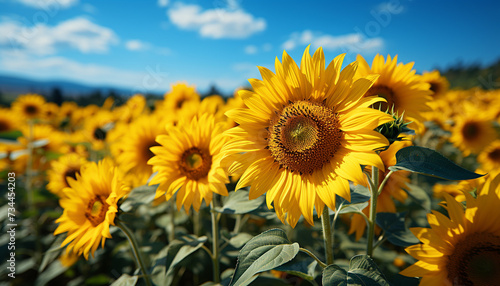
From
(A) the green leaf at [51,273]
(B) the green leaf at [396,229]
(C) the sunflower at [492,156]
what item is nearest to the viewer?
(B) the green leaf at [396,229]

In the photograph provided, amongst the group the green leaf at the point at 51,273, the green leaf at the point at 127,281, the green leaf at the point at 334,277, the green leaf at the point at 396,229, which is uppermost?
the green leaf at the point at 396,229

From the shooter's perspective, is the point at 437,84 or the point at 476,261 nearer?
the point at 476,261

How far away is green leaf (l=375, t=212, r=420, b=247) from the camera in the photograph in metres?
1.66

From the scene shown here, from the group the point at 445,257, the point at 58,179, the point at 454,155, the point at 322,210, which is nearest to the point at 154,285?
the point at 322,210

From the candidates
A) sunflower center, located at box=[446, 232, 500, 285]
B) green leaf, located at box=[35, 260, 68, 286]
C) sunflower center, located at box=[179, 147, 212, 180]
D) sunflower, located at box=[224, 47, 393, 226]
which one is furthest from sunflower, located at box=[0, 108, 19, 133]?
sunflower center, located at box=[446, 232, 500, 285]

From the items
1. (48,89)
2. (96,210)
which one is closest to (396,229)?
(96,210)

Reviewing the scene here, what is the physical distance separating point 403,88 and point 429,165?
109 centimetres

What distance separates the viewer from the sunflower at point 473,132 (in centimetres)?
420

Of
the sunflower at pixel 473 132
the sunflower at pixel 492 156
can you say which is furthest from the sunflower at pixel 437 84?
the sunflower at pixel 492 156

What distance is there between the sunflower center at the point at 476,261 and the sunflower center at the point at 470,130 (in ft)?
12.3

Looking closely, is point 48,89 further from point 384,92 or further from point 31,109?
point 384,92

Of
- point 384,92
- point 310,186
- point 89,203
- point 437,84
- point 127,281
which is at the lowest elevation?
point 127,281

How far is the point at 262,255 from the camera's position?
130 centimetres

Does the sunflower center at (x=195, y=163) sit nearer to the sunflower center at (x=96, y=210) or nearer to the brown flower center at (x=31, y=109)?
the sunflower center at (x=96, y=210)
